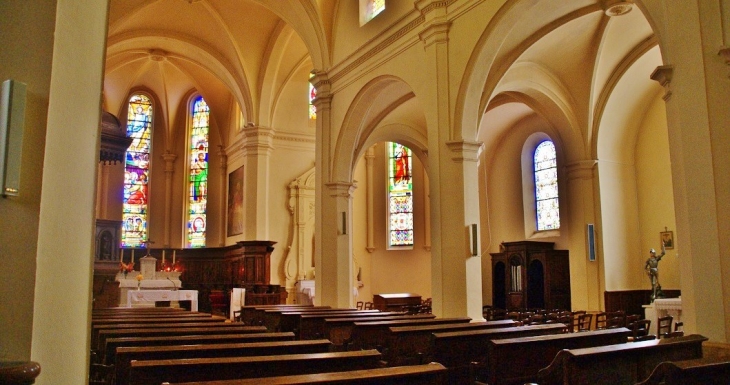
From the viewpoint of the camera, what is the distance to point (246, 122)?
20281 millimetres

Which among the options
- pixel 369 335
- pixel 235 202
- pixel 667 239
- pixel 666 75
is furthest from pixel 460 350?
pixel 235 202

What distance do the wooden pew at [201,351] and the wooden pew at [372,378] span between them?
1.41 m

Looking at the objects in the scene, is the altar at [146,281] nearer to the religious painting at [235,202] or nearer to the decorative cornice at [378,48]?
the religious painting at [235,202]

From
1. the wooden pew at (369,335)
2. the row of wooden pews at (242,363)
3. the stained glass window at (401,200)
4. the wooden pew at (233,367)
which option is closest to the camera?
the row of wooden pews at (242,363)

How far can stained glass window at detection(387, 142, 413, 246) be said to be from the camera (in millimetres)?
21344

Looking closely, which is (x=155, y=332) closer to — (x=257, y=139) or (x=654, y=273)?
(x=654, y=273)

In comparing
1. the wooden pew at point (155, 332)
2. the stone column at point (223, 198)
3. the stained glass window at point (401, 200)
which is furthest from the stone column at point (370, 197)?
the wooden pew at point (155, 332)

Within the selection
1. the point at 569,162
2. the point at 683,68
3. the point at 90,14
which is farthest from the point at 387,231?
the point at 90,14

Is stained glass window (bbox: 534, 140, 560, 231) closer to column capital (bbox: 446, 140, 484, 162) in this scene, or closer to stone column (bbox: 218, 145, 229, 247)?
column capital (bbox: 446, 140, 484, 162)

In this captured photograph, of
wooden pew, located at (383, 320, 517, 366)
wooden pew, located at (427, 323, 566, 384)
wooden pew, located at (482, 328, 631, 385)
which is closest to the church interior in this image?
wooden pew, located at (482, 328, 631, 385)

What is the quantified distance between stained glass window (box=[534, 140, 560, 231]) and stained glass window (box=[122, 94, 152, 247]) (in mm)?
14759

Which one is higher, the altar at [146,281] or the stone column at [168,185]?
the stone column at [168,185]

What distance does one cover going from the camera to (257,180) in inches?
798

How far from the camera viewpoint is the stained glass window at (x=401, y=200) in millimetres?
21344
